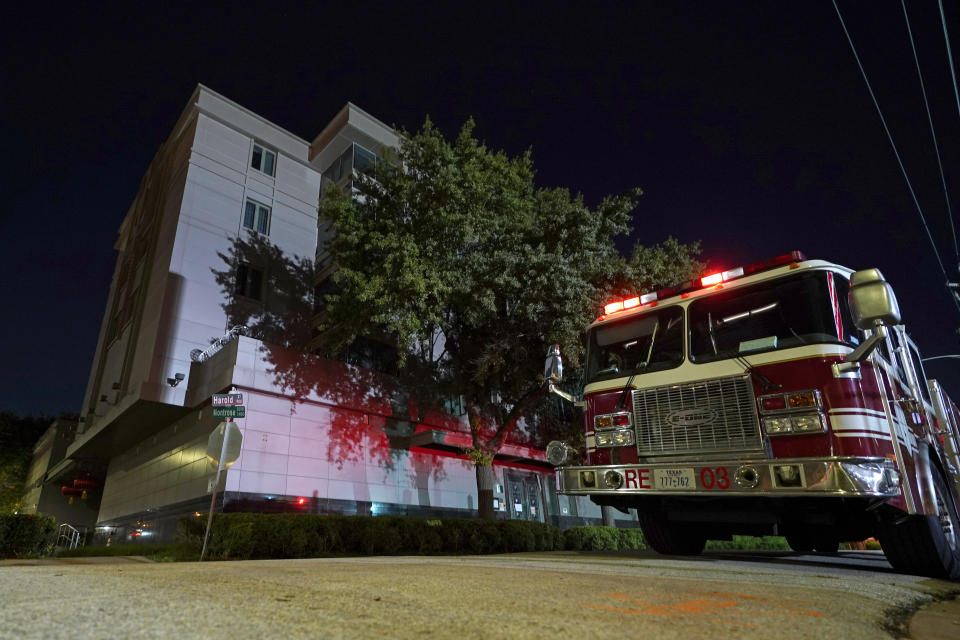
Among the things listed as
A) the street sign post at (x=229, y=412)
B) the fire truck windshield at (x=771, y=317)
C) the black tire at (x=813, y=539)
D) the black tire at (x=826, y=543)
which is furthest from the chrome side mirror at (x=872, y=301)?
the street sign post at (x=229, y=412)

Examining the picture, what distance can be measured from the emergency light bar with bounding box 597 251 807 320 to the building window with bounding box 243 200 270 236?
67.9ft

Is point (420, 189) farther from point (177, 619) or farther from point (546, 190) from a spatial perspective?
point (177, 619)

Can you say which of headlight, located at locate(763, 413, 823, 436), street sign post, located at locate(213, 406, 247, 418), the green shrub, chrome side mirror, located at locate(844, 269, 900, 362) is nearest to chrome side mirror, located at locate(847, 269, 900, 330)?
chrome side mirror, located at locate(844, 269, 900, 362)

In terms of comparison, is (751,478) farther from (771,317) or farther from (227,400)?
(227,400)

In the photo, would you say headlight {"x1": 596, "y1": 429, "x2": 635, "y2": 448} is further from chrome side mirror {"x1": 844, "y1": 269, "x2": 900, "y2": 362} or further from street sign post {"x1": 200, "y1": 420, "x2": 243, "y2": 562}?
street sign post {"x1": 200, "y1": 420, "x2": 243, "y2": 562}

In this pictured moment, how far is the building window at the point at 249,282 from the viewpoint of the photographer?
2294cm

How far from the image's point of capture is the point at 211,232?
22.8m

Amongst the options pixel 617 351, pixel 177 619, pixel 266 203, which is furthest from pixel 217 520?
pixel 266 203

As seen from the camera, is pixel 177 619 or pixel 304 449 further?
pixel 304 449

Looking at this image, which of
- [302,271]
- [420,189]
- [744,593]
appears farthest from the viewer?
[302,271]

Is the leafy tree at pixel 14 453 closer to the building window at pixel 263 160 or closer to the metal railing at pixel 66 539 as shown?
the metal railing at pixel 66 539

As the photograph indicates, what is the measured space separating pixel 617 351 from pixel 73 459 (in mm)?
30485

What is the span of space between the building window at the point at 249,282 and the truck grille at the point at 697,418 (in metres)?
19.9

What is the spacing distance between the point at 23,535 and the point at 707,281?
1472 cm
